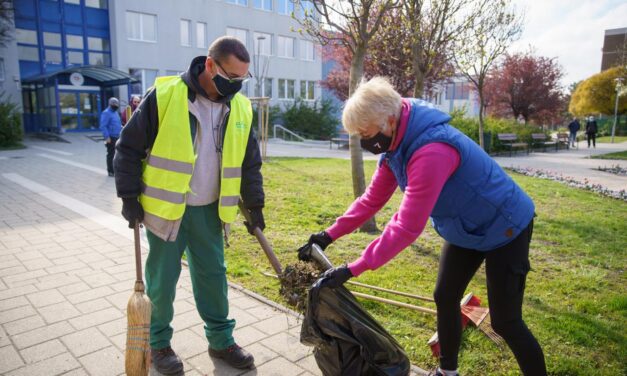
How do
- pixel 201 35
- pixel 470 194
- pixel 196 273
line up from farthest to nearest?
pixel 201 35, pixel 196 273, pixel 470 194

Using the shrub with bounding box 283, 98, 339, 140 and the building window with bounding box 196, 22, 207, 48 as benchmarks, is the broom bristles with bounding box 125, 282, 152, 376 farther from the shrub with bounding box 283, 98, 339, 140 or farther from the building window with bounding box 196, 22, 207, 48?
the building window with bounding box 196, 22, 207, 48

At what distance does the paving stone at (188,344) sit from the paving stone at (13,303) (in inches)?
57.5

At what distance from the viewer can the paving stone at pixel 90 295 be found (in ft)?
12.6

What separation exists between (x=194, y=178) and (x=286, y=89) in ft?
105

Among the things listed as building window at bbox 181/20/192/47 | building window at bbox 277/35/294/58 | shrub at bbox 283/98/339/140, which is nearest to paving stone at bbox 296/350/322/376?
shrub at bbox 283/98/339/140

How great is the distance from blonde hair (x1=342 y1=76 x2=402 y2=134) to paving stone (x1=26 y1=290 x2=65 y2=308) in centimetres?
313

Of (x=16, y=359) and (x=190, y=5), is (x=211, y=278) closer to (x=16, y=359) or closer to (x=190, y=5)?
(x=16, y=359)

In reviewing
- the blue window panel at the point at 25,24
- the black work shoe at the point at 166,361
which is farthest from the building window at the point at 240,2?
the black work shoe at the point at 166,361

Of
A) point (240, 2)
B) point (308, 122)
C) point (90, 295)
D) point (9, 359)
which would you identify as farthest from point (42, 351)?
point (240, 2)

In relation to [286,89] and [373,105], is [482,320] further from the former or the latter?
[286,89]

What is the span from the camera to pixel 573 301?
3.86 m

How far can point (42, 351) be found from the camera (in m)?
3.02

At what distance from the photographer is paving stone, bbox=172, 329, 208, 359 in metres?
3.05

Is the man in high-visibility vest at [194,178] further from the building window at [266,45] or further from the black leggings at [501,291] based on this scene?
the building window at [266,45]
